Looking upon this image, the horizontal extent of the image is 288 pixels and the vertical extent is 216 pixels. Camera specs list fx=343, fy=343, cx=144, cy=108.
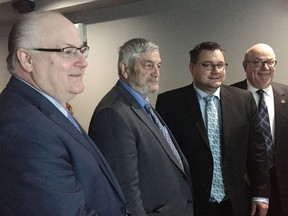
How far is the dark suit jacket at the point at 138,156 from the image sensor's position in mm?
1531

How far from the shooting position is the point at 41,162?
944mm

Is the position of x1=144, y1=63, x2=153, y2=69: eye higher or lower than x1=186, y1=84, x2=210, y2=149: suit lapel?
higher

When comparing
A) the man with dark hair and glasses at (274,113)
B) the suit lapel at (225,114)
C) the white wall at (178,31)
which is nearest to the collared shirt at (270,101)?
the man with dark hair and glasses at (274,113)

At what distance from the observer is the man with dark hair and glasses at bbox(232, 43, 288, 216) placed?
2389 mm

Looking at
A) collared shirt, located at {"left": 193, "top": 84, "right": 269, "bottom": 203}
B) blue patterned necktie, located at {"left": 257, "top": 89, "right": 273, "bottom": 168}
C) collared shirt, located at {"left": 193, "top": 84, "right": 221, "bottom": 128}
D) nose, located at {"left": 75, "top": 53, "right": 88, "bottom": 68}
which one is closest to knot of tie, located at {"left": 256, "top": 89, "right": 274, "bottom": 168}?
blue patterned necktie, located at {"left": 257, "top": 89, "right": 273, "bottom": 168}

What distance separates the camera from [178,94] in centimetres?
235

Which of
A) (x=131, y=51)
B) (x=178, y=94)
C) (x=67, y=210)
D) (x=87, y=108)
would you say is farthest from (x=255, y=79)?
(x=87, y=108)

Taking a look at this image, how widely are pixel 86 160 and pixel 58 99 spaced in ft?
0.81

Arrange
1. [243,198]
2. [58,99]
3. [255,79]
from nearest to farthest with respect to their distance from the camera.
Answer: [58,99]
[243,198]
[255,79]

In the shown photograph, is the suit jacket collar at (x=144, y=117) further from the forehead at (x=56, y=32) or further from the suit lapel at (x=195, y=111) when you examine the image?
the forehead at (x=56, y=32)

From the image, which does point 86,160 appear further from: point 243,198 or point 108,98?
point 243,198

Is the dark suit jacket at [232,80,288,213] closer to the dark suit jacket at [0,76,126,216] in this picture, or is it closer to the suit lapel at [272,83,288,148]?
the suit lapel at [272,83,288,148]

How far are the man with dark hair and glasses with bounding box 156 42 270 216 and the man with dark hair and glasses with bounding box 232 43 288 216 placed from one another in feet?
0.57

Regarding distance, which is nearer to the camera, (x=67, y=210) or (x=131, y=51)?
(x=67, y=210)
